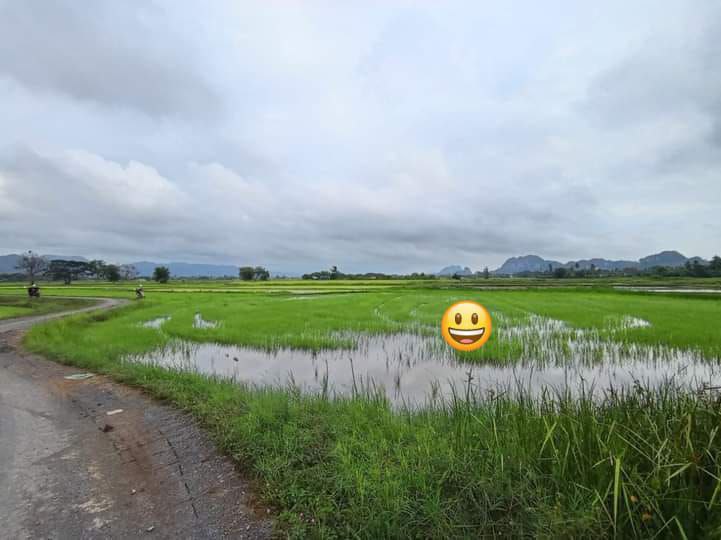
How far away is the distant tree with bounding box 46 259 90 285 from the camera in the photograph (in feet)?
305

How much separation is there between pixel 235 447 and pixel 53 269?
127533 mm

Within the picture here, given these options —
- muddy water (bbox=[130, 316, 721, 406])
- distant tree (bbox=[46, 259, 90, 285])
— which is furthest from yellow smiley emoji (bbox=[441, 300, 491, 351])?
distant tree (bbox=[46, 259, 90, 285])

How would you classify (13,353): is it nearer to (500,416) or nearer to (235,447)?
(235,447)

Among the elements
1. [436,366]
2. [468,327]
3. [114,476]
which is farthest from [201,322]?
[468,327]

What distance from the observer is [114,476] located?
3.39m

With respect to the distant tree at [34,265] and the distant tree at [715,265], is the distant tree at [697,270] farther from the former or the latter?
the distant tree at [34,265]

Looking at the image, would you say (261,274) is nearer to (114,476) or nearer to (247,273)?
(247,273)

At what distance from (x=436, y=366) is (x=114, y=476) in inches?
274

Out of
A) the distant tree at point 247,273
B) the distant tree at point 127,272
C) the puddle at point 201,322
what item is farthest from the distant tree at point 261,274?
the puddle at point 201,322

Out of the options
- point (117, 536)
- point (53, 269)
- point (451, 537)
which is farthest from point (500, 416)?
point (53, 269)

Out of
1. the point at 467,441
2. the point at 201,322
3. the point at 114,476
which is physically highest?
the point at 467,441

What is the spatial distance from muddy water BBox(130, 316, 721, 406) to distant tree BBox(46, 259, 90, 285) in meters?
107

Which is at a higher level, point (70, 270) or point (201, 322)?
point (70, 270)

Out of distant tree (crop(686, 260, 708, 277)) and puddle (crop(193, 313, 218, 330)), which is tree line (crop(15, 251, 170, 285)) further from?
distant tree (crop(686, 260, 708, 277))
